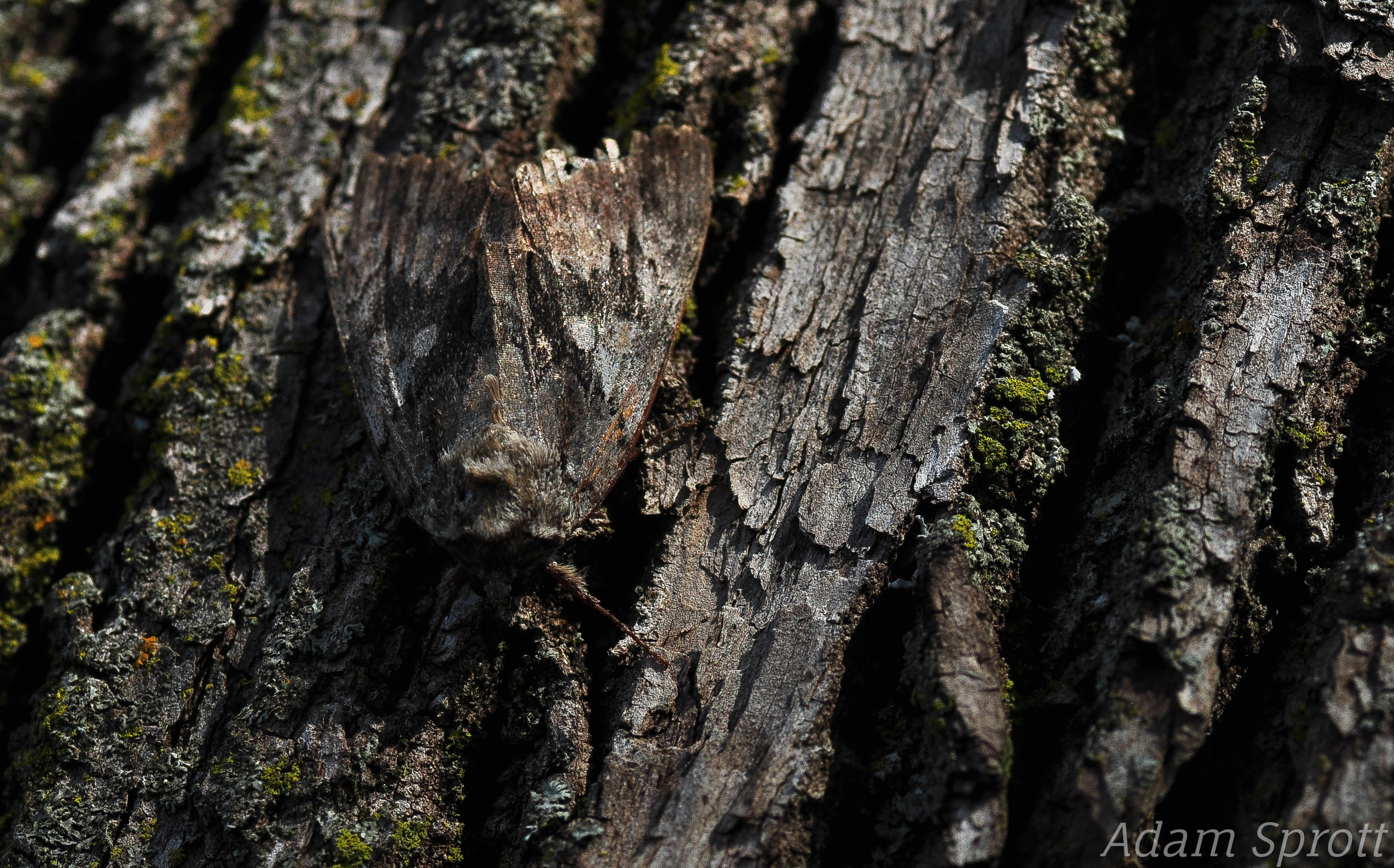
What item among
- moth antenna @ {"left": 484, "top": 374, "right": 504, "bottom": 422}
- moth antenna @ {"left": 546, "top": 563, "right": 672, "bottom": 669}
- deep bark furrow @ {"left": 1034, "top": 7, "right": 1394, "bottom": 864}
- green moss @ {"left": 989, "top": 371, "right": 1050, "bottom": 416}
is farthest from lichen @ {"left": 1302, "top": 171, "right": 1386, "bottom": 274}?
moth antenna @ {"left": 484, "top": 374, "right": 504, "bottom": 422}

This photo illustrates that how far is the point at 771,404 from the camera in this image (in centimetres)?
276

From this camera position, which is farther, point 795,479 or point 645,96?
point 645,96

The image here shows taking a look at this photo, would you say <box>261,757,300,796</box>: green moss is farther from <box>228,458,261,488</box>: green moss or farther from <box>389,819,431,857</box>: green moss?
<box>228,458,261,488</box>: green moss

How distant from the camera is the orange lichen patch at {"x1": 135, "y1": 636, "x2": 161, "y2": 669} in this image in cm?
268

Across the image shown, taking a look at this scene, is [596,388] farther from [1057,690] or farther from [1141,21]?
[1141,21]

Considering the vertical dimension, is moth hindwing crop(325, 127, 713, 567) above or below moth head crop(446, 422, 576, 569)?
above

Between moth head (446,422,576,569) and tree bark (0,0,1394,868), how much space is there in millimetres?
145

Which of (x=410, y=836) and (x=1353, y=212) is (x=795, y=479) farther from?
(x=1353, y=212)

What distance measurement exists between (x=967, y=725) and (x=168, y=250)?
3235 millimetres

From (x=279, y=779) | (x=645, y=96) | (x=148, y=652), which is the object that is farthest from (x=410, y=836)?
(x=645, y=96)

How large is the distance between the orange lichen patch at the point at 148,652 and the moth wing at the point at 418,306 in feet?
2.76

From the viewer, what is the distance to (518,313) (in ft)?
9.80

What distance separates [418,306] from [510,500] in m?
0.92

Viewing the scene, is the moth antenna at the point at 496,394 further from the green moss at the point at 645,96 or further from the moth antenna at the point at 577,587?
the green moss at the point at 645,96
